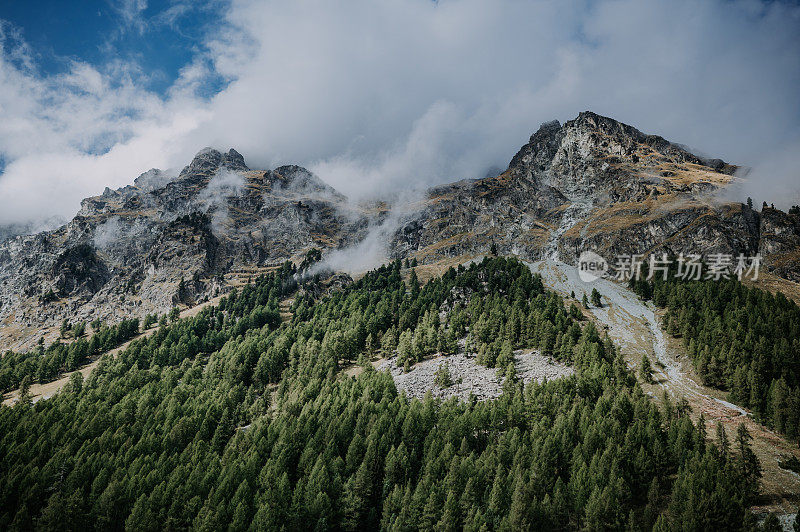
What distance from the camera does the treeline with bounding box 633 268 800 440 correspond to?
68.8 m

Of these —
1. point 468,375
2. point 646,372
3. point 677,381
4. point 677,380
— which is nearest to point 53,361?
point 468,375

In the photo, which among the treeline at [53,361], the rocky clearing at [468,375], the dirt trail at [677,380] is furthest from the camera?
the treeline at [53,361]

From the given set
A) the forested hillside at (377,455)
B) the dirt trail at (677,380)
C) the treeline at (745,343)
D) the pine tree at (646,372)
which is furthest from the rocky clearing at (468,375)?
the treeline at (745,343)

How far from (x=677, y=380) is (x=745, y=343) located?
52.5ft

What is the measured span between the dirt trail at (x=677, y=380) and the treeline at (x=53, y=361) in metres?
174

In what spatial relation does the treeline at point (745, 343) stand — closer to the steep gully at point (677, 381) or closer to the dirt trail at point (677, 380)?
the dirt trail at point (677, 380)

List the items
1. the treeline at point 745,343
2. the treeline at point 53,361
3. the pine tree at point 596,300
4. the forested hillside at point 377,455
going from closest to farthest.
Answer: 1. the forested hillside at point 377,455
2. the treeline at point 745,343
3. the treeline at point 53,361
4. the pine tree at point 596,300

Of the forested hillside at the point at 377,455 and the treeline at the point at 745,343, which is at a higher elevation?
the treeline at the point at 745,343

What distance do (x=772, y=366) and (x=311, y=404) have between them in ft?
315

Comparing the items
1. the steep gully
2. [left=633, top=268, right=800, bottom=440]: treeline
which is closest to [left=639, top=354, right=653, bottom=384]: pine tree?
the steep gully

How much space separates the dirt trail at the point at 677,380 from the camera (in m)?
53.1

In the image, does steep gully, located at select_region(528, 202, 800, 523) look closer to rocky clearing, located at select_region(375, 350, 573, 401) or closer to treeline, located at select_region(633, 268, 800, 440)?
treeline, located at select_region(633, 268, 800, 440)

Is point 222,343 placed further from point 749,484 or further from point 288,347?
point 749,484

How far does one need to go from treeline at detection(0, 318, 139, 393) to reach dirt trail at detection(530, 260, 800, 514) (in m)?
174
